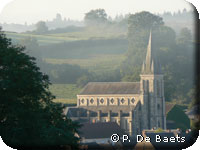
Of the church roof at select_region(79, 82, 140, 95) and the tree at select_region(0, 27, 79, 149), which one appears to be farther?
the church roof at select_region(79, 82, 140, 95)

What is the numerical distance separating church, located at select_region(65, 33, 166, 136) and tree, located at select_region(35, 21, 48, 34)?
1277 inches

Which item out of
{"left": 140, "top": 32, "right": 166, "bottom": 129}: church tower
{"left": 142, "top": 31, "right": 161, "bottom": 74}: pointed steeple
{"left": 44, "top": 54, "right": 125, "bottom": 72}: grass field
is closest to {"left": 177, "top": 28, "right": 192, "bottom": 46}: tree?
{"left": 44, "top": 54, "right": 125, "bottom": 72}: grass field

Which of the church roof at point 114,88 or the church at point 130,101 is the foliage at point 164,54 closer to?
the church roof at point 114,88

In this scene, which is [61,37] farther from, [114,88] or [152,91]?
[152,91]

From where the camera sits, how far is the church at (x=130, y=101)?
74.1 m

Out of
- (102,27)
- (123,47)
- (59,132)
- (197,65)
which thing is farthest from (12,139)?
(123,47)

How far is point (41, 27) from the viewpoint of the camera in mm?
37125

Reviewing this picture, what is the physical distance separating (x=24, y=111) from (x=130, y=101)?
54.1m

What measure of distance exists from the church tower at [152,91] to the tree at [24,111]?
4918cm

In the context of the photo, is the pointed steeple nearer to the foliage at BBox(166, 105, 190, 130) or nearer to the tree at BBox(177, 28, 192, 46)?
the foliage at BBox(166, 105, 190, 130)

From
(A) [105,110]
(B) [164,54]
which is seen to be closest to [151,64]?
(B) [164,54]

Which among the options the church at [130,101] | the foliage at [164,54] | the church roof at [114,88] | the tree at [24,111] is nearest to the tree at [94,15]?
the tree at [24,111]

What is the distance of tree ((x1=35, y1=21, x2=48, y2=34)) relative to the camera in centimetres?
3503

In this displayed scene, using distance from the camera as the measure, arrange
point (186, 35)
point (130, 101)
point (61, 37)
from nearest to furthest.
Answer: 1. point (61, 37)
2. point (186, 35)
3. point (130, 101)
